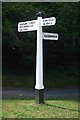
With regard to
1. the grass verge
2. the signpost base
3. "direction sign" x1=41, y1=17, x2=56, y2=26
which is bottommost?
the grass verge

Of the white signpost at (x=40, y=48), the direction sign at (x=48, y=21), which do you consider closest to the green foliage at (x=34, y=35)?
the white signpost at (x=40, y=48)

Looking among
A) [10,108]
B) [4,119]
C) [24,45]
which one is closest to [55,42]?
[24,45]

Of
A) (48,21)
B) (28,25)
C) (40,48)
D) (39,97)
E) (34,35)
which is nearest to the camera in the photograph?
(39,97)

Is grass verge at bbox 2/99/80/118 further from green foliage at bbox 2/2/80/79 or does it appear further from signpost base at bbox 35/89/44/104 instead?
green foliage at bbox 2/2/80/79

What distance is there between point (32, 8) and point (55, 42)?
2.75m

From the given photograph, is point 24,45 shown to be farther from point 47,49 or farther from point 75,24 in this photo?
point 75,24

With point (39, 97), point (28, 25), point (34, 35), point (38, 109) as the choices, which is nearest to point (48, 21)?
point (28, 25)

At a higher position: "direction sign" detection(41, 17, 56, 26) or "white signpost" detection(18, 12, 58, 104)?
"direction sign" detection(41, 17, 56, 26)

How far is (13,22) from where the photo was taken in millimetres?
18062

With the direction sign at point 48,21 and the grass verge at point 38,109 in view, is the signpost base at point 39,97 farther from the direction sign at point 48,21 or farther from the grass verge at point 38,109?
the direction sign at point 48,21

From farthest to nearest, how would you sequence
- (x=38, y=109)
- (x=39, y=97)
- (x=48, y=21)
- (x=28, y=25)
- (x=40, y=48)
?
(x=28, y=25), (x=40, y=48), (x=48, y=21), (x=39, y=97), (x=38, y=109)

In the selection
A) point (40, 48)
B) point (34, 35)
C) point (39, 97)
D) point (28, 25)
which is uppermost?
point (34, 35)

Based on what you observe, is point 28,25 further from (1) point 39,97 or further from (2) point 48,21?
(1) point 39,97

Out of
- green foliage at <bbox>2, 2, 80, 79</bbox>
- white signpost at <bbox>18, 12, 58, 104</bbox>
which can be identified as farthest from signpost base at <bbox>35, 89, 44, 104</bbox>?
green foliage at <bbox>2, 2, 80, 79</bbox>
